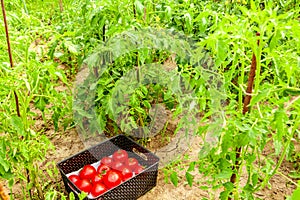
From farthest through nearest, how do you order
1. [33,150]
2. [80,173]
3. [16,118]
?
1. [80,173]
2. [33,150]
3. [16,118]

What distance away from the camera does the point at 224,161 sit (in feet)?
4.86

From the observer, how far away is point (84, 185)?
2.02 meters

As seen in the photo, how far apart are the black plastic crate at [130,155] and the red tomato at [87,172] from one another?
0.10m

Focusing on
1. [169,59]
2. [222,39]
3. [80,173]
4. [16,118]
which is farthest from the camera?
[169,59]

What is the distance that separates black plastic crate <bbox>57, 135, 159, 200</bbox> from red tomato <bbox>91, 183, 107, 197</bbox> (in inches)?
2.5

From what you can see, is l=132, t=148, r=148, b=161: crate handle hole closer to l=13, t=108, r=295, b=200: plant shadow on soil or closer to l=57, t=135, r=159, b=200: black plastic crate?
l=57, t=135, r=159, b=200: black plastic crate

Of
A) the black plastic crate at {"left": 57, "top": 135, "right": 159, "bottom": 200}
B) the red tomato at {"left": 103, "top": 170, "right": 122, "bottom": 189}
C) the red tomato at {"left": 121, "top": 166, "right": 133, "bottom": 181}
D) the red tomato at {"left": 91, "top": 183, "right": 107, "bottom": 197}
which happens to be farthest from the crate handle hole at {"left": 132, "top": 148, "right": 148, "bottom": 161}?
the red tomato at {"left": 91, "top": 183, "right": 107, "bottom": 197}

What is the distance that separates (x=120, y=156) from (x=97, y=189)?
302 mm

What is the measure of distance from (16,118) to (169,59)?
135 centimetres

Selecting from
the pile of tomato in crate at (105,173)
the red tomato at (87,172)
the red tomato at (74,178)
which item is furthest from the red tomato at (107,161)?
the red tomato at (74,178)

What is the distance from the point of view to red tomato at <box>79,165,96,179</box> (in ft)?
Answer: 6.89

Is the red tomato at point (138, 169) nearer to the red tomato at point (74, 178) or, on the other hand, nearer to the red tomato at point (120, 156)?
the red tomato at point (120, 156)

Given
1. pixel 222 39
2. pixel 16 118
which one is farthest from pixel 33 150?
pixel 222 39

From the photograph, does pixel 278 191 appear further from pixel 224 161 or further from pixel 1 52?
pixel 1 52
